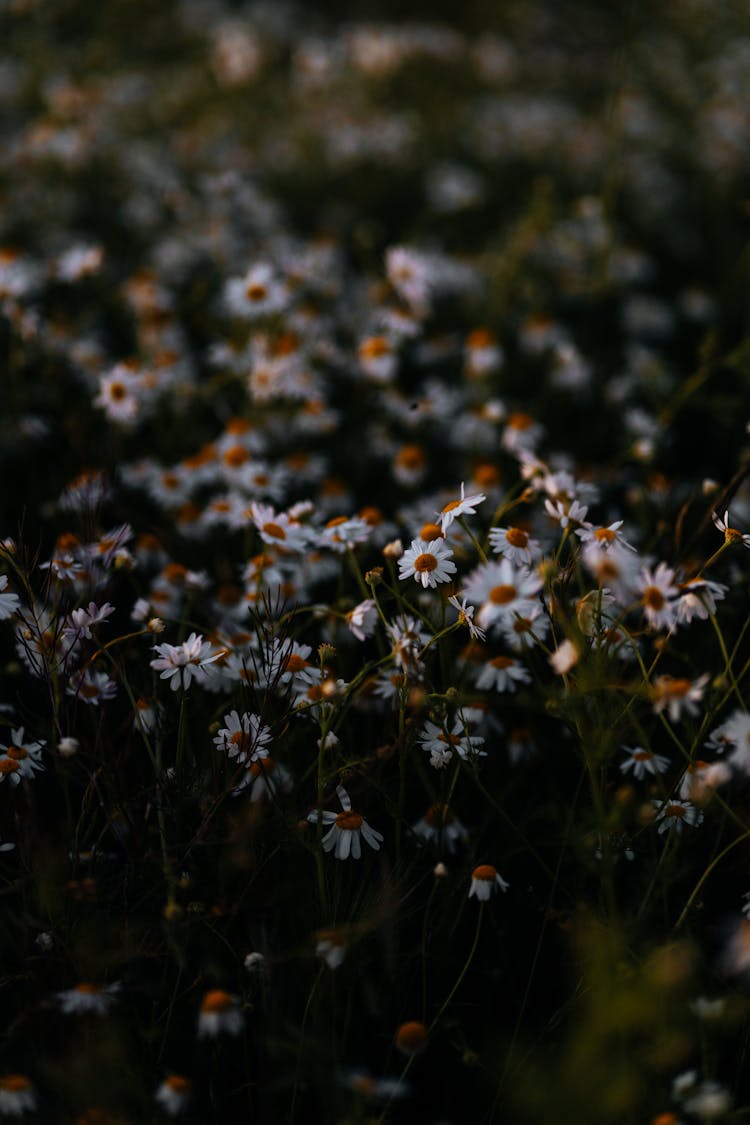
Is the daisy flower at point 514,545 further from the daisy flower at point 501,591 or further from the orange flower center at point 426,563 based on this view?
the daisy flower at point 501,591

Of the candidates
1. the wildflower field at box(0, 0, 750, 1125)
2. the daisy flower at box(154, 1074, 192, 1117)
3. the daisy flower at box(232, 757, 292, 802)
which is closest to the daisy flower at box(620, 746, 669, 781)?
the wildflower field at box(0, 0, 750, 1125)

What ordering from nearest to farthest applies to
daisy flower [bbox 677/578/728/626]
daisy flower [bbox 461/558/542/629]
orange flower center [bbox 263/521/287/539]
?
daisy flower [bbox 461/558/542/629]
daisy flower [bbox 677/578/728/626]
orange flower center [bbox 263/521/287/539]

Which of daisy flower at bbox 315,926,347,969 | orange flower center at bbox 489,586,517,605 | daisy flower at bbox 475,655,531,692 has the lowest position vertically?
daisy flower at bbox 475,655,531,692

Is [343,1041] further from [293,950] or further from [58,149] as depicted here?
[58,149]

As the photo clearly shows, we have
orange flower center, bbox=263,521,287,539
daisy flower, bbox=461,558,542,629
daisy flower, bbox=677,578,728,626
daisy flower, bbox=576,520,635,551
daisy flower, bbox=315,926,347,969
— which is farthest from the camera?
orange flower center, bbox=263,521,287,539

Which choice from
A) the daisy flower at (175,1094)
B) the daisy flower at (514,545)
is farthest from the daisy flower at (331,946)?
the daisy flower at (514,545)

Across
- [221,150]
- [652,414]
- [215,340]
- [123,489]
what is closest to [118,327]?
[215,340]

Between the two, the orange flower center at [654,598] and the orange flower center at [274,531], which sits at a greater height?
the orange flower center at [654,598]

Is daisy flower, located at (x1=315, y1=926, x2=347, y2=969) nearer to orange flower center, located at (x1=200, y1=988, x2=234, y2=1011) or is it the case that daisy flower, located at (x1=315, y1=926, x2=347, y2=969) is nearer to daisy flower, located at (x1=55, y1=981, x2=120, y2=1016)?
orange flower center, located at (x1=200, y1=988, x2=234, y2=1011)
